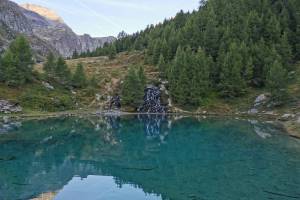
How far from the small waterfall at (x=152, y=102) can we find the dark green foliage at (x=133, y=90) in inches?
91.8

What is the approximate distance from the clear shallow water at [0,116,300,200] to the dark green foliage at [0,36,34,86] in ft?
105

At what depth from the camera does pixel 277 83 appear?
102 meters

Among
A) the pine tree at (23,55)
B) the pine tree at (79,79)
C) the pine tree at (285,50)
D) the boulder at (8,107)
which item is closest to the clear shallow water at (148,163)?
the boulder at (8,107)

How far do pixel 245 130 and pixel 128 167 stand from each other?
1483 inches

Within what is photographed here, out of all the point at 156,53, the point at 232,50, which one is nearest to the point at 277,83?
the point at 232,50

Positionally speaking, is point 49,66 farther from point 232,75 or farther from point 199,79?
point 232,75

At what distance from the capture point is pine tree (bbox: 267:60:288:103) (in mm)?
100500

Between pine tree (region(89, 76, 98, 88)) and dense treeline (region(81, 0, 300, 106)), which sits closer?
dense treeline (region(81, 0, 300, 106))

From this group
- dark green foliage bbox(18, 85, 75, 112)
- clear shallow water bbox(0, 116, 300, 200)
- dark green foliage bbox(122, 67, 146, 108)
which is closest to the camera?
clear shallow water bbox(0, 116, 300, 200)

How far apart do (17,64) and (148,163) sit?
74.8 m

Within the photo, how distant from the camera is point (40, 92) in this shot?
343ft

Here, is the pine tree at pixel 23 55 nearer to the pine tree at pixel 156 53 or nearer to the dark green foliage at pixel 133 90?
the dark green foliage at pixel 133 90

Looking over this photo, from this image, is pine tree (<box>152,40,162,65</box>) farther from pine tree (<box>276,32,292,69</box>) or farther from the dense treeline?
pine tree (<box>276,32,292,69</box>)

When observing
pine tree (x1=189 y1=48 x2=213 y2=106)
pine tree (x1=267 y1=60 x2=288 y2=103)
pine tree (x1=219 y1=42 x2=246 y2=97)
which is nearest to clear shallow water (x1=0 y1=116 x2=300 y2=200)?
pine tree (x1=267 y1=60 x2=288 y2=103)
